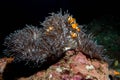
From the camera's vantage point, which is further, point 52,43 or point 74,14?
point 74,14

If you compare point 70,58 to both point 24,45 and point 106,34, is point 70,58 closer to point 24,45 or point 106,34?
point 24,45

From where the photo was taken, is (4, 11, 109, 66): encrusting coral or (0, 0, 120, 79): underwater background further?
(0, 0, 120, 79): underwater background

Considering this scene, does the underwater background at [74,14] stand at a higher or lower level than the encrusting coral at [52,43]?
higher

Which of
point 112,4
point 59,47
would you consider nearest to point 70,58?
point 59,47

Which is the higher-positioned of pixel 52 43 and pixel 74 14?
pixel 74 14

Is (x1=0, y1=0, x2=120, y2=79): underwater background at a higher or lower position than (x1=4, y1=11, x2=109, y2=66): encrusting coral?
higher
